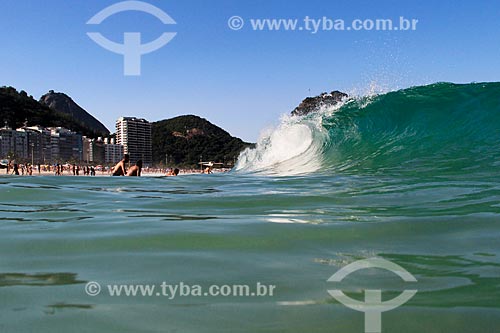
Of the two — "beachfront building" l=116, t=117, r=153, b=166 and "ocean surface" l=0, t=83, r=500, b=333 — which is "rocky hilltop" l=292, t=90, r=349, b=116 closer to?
"ocean surface" l=0, t=83, r=500, b=333

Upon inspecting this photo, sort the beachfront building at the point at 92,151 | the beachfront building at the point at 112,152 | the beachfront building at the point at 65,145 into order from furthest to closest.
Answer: the beachfront building at the point at 112,152 → the beachfront building at the point at 92,151 → the beachfront building at the point at 65,145

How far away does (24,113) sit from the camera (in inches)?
6132

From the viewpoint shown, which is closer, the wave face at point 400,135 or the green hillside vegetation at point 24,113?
the wave face at point 400,135

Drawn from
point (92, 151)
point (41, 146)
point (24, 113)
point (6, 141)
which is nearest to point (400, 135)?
point (6, 141)


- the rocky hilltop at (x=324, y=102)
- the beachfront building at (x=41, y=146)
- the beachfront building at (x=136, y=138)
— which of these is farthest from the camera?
the beachfront building at (x=136, y=138)

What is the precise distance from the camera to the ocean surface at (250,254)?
160 centimetres

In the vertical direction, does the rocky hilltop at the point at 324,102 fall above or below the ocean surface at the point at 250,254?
above

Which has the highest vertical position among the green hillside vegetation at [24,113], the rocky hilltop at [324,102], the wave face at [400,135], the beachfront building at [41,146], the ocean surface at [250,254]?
the green hillside vegetation at [24,113]

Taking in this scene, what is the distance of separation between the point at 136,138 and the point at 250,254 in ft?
574

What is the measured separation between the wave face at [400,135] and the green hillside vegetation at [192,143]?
126 m

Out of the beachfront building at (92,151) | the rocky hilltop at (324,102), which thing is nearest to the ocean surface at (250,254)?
the rocky hilltop at (324,102)

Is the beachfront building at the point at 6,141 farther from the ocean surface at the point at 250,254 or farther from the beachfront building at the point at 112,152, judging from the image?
the ocean surface at the point at 250,254

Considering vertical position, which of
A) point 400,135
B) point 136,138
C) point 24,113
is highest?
point 24,113

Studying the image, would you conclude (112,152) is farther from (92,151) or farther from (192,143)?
(192,143)
